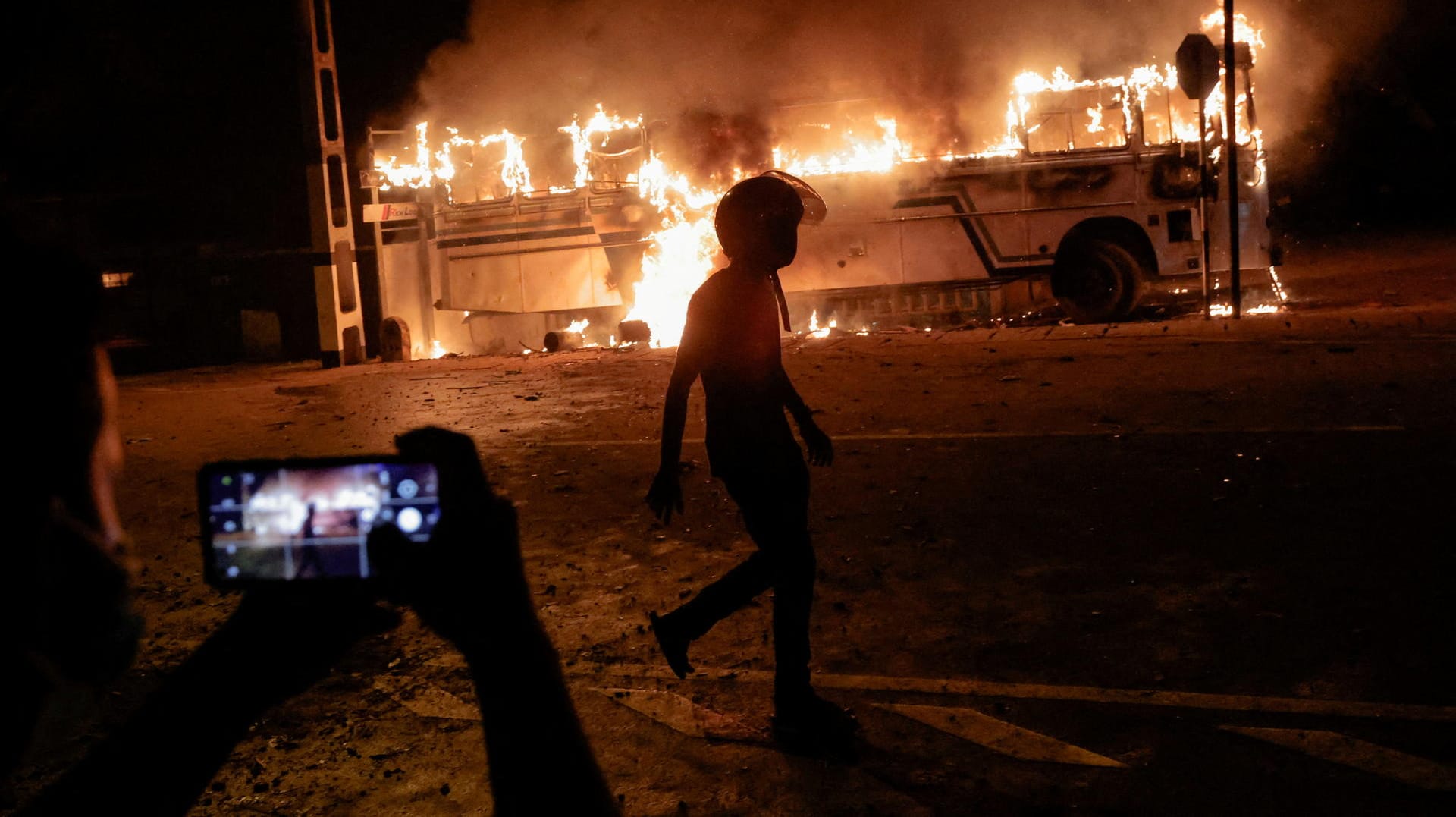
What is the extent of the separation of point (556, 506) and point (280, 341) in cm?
1514

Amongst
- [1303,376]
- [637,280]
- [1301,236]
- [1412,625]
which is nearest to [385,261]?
[637,280]

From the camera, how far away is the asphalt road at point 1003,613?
11.3 ft

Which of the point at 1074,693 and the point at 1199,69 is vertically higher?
the point at 1199,69

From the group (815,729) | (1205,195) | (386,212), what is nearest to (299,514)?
(815,729)

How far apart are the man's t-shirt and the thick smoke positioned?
1155 cm

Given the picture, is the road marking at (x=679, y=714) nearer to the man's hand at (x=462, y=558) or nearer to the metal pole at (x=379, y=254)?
the man's hand at (x=462, y=558)

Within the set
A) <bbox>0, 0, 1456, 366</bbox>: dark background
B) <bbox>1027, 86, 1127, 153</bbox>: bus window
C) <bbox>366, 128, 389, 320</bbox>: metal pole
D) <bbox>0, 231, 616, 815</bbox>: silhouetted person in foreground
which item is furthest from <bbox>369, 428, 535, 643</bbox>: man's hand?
<bbox>0, 0, 1456, 366</bbox>: dark background

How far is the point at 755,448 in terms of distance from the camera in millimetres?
3693

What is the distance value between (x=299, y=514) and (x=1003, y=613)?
3735 mm

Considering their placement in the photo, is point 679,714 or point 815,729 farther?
point 679,714

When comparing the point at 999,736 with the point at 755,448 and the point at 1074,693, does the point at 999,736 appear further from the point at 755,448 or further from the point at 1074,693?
the point at 755,448

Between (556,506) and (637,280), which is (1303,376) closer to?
(556,506)

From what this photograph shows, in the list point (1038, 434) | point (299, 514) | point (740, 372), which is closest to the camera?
point (299, 514)

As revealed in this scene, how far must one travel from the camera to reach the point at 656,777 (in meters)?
3.54
